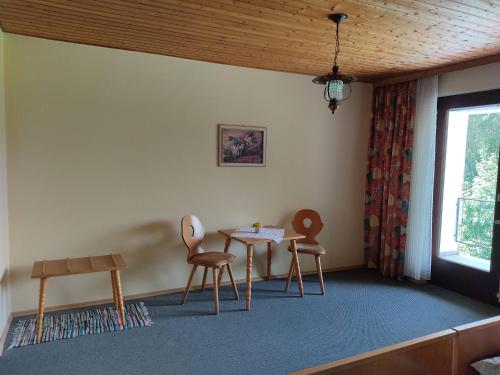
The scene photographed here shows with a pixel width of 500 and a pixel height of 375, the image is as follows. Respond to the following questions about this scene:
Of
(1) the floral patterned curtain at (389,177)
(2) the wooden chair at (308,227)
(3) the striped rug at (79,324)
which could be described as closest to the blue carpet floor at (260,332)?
(3) the striped rug at (79,324)

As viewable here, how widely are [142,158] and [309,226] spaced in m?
2.01

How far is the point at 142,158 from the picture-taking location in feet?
11.8

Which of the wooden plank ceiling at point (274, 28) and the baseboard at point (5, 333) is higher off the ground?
the wooden plank ceiling at point (274, 28)

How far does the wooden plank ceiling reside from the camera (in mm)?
2393

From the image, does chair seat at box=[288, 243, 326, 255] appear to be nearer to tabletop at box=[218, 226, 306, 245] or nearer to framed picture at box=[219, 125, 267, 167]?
tabletop at box=[218, 226, 306, 245]

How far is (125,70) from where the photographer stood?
11.4 feet

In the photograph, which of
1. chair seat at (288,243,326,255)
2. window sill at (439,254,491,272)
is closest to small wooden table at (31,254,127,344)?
chair seat at (288,243,326,255)

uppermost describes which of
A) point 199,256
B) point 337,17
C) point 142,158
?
point 337,17

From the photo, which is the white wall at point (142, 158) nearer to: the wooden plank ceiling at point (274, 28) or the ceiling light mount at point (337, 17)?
the wooden plank ceiling at point (274, 28)

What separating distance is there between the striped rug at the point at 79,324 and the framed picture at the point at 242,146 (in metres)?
1.73

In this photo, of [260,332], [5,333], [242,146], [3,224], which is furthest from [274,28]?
[5,333]

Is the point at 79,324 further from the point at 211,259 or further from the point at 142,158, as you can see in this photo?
the point at 142,158

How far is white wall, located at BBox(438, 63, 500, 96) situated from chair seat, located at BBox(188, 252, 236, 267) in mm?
Result: 2913

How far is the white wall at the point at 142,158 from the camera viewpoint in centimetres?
319
